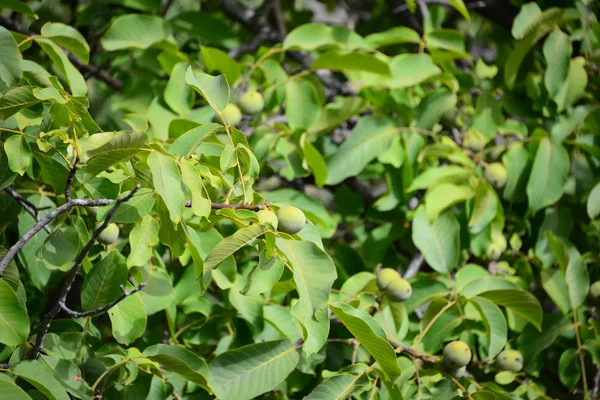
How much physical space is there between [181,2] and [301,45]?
1.07 metres

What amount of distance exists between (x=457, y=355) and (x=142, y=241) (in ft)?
2.31

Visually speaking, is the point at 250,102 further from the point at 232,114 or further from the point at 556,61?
the point at 556,61

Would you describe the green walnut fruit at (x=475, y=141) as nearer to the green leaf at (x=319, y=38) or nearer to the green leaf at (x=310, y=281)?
the green leaf at (x=319, y=38)

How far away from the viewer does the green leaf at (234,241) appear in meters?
0.98

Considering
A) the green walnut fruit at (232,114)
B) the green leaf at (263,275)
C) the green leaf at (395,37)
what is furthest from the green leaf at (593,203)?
the green leaf at (263,275)

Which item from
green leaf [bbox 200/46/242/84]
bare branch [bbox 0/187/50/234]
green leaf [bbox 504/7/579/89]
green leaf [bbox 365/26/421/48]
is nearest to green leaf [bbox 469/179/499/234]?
green leaf [bbox 504/7/579/89]

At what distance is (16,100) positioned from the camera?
1100 mm

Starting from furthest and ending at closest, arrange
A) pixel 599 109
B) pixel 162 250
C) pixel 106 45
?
pixel 599 109 → pixel 106 45 → pixel 162 250

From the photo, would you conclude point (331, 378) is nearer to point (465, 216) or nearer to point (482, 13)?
point (465, 216)

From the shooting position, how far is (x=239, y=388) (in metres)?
1.24

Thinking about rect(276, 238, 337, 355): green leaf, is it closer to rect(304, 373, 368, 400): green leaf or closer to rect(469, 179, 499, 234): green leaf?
rect(304, 373, 368, 400): green leaf

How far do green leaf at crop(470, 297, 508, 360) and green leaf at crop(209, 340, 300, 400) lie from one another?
441mm

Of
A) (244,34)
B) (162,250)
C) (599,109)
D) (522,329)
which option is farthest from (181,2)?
(522,329)

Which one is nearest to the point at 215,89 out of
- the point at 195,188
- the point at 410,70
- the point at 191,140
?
the point at 191,140
